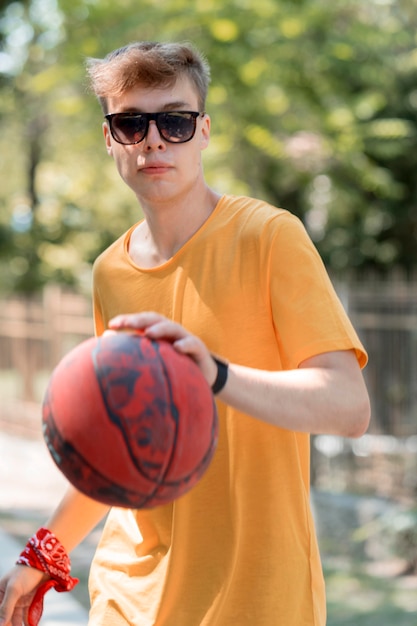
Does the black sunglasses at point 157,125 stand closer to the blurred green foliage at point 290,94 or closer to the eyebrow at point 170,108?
the eyebrow at point 170,108

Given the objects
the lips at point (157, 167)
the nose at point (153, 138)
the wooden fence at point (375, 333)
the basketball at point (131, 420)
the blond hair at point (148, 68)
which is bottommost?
the wooden fence at point (375, 333)

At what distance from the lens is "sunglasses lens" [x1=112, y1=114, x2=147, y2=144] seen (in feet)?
8.50

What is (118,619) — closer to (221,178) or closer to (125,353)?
→ (125,353)

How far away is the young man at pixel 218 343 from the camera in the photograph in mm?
2357

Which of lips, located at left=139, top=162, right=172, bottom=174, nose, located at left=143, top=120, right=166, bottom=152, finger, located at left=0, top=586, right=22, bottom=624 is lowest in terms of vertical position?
finger, located at left=0, top=586, right=22, bottom=624

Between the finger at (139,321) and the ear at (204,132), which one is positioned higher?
the ear at (204,132)

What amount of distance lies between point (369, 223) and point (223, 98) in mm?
6525

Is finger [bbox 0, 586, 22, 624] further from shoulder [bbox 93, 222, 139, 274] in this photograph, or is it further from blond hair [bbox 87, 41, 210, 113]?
blond hair [bbox 87, 41, 210, 113]

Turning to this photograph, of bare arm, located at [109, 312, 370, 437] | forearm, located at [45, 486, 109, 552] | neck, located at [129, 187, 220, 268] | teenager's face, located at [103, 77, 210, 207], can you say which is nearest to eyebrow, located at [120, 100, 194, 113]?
teenager's face, located at [103, 77, 210, 207]

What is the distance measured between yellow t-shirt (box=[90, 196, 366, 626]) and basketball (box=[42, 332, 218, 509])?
0.41 m

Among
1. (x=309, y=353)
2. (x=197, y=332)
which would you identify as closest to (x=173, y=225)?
(x=197, y=332)

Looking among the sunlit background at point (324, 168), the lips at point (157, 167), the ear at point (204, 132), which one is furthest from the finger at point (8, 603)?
the sunlit background at point (324, 168)

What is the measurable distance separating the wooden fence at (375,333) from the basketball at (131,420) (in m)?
9.75

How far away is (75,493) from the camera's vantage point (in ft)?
9.30
